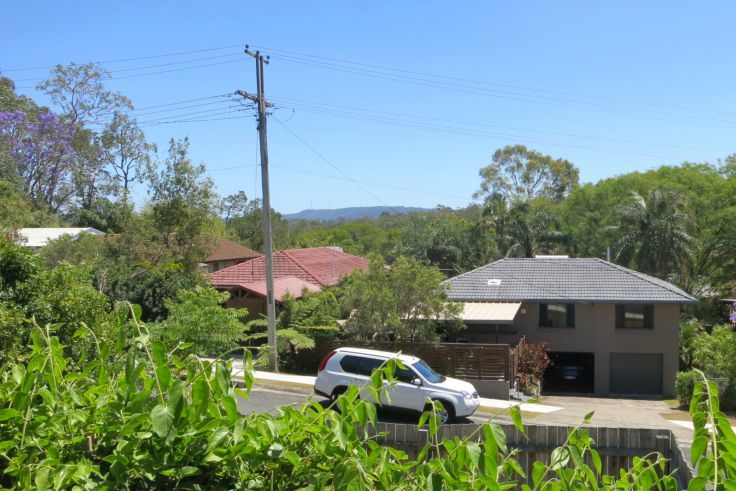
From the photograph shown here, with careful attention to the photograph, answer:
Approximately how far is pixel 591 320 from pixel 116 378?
1110 inches

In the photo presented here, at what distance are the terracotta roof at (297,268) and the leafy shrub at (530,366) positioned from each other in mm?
9956

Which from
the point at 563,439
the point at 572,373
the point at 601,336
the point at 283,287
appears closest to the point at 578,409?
the point at 572,373

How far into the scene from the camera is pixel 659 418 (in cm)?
2027

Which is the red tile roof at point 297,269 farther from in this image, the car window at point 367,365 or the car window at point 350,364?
the car window at point 367,365

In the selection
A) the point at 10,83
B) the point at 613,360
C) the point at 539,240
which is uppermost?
the point at 10,83

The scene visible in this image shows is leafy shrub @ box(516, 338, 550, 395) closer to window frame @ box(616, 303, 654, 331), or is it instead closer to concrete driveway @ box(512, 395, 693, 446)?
concrete driveway @ box(512, 395, 693, 446)

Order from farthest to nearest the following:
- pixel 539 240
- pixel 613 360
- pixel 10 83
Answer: pixel 10 83
pixel 539 240
pixel 613 360

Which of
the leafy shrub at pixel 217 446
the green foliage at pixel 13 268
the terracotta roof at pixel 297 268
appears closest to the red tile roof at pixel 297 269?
the terracotta roof at pixel 297 268

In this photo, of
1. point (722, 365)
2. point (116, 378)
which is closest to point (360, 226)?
point (722, 365)

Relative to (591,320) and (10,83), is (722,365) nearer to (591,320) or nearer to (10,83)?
(591,320)

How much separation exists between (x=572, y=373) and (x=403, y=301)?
365 inches

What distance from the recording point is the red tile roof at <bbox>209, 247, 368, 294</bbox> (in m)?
36.9

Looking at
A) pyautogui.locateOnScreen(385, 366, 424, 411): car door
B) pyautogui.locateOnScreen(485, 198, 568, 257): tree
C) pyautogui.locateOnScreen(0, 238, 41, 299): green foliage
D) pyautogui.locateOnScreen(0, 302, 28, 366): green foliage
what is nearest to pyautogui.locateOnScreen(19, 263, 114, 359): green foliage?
pyautogui.locateOnScreen(0, 238, 41, 299): green foliage

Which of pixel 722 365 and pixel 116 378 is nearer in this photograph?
pixel 116 378
